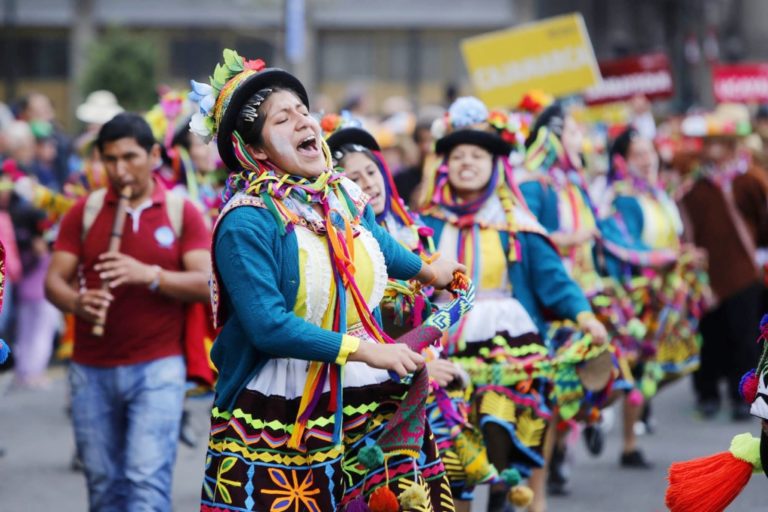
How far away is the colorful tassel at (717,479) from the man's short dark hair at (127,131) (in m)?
2.97

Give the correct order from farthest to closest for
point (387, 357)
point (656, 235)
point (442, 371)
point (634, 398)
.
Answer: point (656, 235)
point (634, 398)
point (442, 371)
point (387, 357)

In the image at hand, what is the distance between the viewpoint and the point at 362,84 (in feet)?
138

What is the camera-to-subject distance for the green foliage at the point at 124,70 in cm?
3253

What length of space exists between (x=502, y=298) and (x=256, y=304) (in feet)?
8.91

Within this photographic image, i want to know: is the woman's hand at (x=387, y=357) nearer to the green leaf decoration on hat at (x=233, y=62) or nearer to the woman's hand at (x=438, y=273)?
the woman's hand at (x=438, y=273)

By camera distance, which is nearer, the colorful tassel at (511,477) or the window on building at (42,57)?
the colorful tassel at (511,477)

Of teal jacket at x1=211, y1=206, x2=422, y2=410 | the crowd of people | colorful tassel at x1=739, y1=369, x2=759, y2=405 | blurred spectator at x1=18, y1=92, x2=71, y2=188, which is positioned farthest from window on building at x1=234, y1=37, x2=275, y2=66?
colorful tassel at x1=739, y1=369, x2=759, y2=405

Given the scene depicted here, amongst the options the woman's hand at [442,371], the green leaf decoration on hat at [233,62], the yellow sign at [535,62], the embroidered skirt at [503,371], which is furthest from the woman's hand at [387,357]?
the yellow sign at [535,62]

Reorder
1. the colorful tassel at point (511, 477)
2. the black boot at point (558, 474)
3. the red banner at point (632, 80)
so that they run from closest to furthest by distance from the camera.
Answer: the colorful tassel at point (511, 477), the black boot at point (558, 474), the red banner at point (632, 80)

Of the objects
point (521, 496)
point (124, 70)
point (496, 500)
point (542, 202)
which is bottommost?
A: point (496, 500)

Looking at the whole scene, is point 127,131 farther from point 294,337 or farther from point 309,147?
point 294,337

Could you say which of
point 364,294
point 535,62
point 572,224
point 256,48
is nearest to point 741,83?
point 535,62

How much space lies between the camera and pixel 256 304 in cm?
462

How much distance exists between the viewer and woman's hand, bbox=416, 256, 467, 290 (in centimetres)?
528
